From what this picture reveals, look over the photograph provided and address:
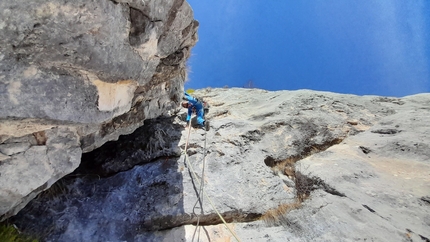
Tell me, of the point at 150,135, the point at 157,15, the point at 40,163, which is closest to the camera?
the point at 40,163

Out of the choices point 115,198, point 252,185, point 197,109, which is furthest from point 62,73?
point 197,109

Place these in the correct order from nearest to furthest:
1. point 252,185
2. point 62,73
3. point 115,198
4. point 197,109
Answer: point 62,73 → point 115,198 → point 252,185 → point 197,109

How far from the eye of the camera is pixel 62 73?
2.70m

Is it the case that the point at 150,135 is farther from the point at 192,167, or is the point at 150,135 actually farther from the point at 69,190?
the point at 69,190

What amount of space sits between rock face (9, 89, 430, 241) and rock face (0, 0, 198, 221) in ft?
1.06

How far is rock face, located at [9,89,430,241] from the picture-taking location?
3959 millimetres

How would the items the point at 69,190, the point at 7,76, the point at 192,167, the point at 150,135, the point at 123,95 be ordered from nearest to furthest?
the point at 7,76, the point at 123,95, the point at 69,190, the point at 192,167, the point at 150,135

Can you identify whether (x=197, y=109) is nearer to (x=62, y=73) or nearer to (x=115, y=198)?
(x=115, y=198)

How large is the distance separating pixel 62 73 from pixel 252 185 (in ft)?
11.2

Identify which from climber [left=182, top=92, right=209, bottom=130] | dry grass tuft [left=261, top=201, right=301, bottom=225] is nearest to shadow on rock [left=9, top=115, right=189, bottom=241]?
climber [left=182, top=92, right=209, bottom=130]

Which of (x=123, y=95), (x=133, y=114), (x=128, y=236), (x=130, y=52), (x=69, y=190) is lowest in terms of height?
(x=128, y=236)

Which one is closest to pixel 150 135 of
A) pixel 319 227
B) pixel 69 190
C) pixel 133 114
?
pixel 133 114

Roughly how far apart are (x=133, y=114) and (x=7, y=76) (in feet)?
7.74

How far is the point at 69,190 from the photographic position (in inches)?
171
